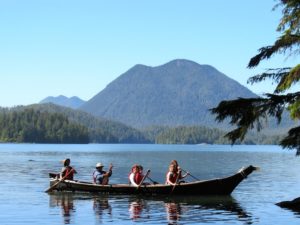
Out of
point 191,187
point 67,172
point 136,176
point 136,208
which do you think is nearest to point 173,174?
point 191,187

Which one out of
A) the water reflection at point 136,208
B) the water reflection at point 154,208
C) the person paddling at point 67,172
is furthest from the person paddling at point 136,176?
the person paddling at point 67,172

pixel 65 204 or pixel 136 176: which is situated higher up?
pixel 136 176

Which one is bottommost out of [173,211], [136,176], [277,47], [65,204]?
[173,211]

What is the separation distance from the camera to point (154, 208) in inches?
1206

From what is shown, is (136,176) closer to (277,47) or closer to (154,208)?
(154,208)

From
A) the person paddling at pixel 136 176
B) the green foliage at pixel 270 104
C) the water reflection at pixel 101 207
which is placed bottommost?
the water reflection at pixel 101 207

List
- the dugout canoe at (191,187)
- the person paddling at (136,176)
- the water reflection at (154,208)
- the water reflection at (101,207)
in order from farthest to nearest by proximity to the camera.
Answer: the person paddling at (136,176)
the dugout canoe at (191,187)
the water reflection at (101,207)
the water reflection at (154,208)

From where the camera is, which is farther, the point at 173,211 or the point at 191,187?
the point at 191,187

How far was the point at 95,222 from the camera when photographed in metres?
25.3

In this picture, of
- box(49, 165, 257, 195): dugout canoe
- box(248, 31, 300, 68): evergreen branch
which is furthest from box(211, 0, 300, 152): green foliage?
box(49, 165, 257, 195): dugout canoe

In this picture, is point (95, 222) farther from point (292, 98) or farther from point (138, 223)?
point (292, 98)

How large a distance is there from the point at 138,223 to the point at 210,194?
38.4 ft

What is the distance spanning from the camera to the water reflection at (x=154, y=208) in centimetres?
→ 2652

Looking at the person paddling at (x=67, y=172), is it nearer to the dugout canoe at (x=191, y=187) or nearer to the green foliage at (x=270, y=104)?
the dugout canoe at (x=191, y=187)
